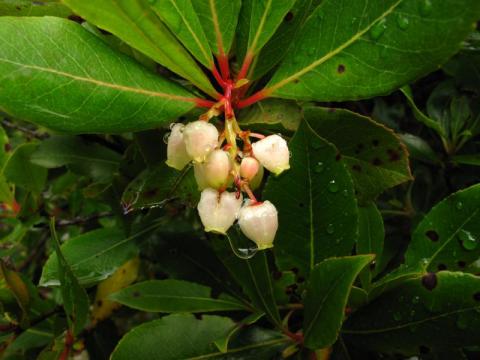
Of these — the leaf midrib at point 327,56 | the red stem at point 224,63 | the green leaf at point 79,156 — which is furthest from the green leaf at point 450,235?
the green leaf at point 79,156

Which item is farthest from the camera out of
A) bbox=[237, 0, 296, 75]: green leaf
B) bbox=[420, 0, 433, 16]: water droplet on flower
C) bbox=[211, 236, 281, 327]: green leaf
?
bbox=[211, 236, 281, 327]: green leaf

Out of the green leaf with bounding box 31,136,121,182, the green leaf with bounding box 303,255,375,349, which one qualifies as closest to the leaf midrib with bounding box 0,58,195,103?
the green leaf with bounding box 303,255,375,349

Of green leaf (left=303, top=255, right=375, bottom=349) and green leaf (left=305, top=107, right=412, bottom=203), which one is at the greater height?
green leaf (left=305, top=107, right=412, bottom=203)

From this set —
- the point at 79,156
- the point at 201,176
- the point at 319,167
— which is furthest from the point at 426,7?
the point at 79,156

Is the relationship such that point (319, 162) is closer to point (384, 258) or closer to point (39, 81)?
point (39, 81)

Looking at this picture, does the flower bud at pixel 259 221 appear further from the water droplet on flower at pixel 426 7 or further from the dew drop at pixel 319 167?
the water droplet on flower at pixel 426 7

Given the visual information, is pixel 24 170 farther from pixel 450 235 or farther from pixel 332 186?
pixel 450 235

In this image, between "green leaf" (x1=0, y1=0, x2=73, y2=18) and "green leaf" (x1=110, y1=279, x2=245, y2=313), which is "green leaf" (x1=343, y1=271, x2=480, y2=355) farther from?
"green leaf" (x1=0, y1=0, x2=73, y2=18)
